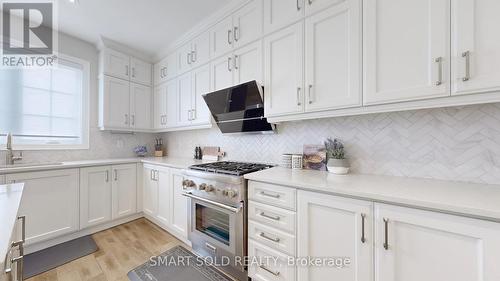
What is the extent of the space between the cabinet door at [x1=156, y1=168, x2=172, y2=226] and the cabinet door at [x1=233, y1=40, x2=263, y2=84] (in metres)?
1.51

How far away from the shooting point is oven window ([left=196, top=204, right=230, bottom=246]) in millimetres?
1743

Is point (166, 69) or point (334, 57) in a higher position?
point (166, 69)

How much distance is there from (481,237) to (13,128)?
4167mm

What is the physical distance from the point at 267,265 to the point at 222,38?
7.49ft

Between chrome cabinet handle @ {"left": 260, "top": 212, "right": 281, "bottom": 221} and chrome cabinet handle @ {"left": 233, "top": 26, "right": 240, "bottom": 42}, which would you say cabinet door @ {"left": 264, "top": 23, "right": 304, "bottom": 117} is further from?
chrome cabinet handle @ {"left": 260, "top": 212, "right": 281, "bottom": 221}

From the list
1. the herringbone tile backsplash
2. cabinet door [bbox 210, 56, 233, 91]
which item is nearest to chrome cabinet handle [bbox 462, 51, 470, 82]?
the herringbone tile backsplash

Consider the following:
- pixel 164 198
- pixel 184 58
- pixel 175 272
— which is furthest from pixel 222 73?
pixel 175 272

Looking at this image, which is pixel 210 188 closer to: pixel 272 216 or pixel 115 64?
pixel 272 216

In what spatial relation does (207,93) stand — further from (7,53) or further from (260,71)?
(7,53)

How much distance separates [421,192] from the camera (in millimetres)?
993

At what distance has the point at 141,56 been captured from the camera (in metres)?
3.21

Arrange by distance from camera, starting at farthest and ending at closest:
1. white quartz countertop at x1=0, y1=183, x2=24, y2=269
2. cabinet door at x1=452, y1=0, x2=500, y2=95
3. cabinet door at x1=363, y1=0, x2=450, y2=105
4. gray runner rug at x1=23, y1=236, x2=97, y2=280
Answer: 1. gray runner rug at x1=23, y1=236, x2=97, y2=280
2. cabinet door at x1=363, y1=0, x2=450, y2=105
3. cabinet door at x1=452, y1=0, x2=500, y2=95
4. white quartz countertop at x1=0, y1=183, x2=24, y2=269

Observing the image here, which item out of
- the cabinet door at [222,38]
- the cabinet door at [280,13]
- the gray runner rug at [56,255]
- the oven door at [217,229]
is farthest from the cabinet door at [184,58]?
the gray runner rug at [56,255]

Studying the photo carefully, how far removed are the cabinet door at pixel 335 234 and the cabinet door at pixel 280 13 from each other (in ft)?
4.65
